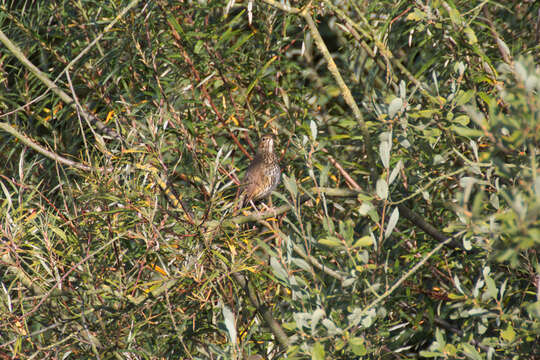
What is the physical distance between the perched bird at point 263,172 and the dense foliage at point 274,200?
77 millimetres

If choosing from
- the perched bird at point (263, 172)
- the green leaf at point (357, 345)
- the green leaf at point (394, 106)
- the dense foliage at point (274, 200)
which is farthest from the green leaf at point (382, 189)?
the perched bird at point (263, 172)

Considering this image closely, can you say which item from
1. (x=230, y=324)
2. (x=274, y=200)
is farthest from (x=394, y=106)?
(x=274, y=200)

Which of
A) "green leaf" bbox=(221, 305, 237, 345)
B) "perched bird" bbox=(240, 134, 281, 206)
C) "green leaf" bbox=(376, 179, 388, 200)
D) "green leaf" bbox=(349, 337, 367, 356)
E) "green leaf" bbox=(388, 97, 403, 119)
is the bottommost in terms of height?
"perched bird" bbox=(240, 134, 281, 206)

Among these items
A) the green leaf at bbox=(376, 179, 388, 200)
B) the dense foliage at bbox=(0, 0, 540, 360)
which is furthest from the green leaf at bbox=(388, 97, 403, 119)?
the green leaf at bbox=(376, 179, 388, 200)

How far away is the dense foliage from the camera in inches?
83.9

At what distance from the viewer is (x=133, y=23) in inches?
127

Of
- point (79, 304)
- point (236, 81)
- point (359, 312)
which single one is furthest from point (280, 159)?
point (359, 312)

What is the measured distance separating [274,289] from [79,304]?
0.93 m

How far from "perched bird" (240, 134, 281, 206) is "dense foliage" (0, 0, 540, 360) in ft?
0.25

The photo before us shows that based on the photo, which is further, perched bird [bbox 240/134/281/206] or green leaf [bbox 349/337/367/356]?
perched bird [bbox 240/134/281/206]

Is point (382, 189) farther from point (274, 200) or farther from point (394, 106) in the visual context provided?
point (274, 200)

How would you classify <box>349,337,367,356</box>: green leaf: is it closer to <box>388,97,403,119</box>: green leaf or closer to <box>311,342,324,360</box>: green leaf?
<box>311,342,324,360</box>: green leaf

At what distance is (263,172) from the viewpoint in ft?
13.7

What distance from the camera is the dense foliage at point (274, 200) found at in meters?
2.13
